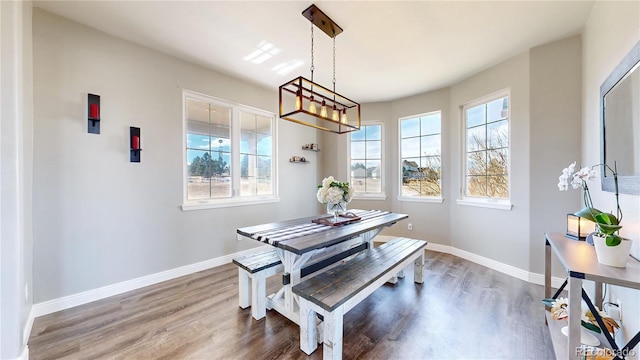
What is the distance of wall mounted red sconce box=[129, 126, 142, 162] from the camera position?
253 cm

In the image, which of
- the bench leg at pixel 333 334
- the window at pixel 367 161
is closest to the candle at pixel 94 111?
the bench leg at pixel 333 334

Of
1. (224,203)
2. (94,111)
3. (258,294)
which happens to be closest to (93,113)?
(94,111)

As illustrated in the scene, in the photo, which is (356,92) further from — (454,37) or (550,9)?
(550,9)

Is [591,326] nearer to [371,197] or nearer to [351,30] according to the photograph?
[351,30]

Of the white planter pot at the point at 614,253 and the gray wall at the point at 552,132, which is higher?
the gray wall at the point at 552,132

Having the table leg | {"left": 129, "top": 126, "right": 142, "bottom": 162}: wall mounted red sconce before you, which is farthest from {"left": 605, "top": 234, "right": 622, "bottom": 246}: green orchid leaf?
{"left": 129, "top": 126, "right": 142, "bottom": 162}: wall mounted red sconce

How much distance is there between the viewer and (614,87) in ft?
5.14

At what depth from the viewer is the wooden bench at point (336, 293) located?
152cm

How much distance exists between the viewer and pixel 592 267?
1196 millimetres

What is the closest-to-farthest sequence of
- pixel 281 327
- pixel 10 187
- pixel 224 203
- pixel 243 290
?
pixel 10 187, pixel 281 327, pixel 243 290, pixel 224 203

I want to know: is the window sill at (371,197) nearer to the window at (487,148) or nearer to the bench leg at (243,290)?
the window at (487,148)

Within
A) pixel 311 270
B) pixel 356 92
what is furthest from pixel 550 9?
pixel 311 270

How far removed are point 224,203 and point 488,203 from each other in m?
3.65

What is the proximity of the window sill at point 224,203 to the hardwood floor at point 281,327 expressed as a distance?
912mm
